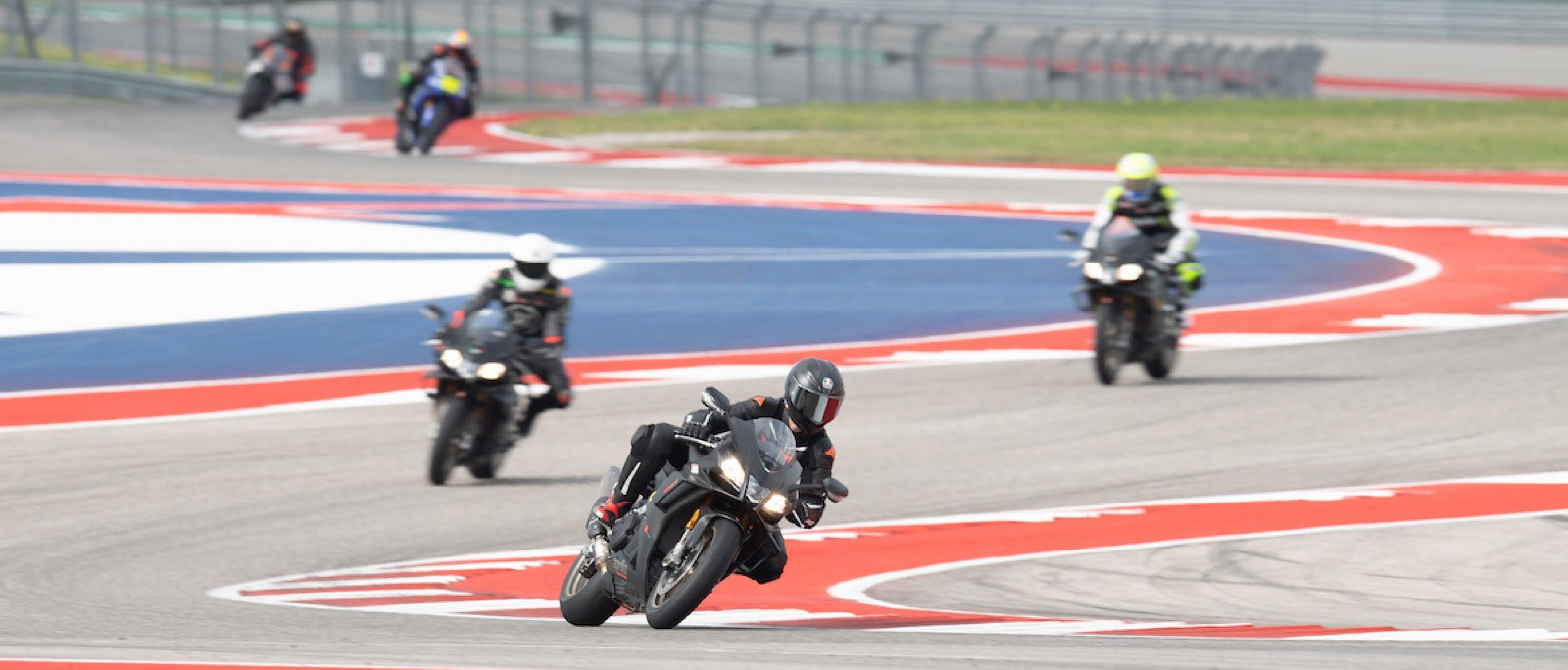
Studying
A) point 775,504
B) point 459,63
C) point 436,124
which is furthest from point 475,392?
point 436,124

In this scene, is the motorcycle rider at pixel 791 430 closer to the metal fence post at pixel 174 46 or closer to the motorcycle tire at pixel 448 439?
the motorcycle tire at pixel 448 439

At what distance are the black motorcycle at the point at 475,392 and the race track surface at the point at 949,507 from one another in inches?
8.2

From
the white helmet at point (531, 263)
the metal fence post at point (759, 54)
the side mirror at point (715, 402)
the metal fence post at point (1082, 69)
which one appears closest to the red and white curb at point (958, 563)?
the side mirror at point (715, 402)

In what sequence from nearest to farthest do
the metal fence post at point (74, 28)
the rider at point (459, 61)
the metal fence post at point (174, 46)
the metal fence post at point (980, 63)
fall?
1. the rider at point (459, 61)
2. the metal fence post at point (74, 28)
3. the metal fence post at point (174, 46)
4. the metal fence post at point (980, 63)

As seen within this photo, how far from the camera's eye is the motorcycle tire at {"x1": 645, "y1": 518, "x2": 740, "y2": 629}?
7855 millimetres

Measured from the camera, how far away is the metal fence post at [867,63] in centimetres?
4391

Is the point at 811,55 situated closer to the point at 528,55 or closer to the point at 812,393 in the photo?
the point at 528,55

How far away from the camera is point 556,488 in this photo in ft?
39.8

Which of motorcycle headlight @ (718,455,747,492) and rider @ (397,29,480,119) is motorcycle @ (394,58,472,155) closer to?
rider @ (397,29,480,119)

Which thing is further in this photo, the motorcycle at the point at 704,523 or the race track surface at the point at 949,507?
the motorcycle at the point at 704,523

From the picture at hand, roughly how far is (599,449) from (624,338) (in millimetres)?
4614

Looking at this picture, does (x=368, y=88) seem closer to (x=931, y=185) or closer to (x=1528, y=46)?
(x=931, y=185)

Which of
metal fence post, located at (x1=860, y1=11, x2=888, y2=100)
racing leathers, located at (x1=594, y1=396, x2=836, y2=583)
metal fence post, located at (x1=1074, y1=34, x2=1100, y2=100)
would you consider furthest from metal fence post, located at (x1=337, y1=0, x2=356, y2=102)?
racing leathers, located at (x1=594, y1=396, x2=836, y2=583)

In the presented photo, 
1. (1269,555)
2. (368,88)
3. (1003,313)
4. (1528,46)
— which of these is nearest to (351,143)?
(368,88)
